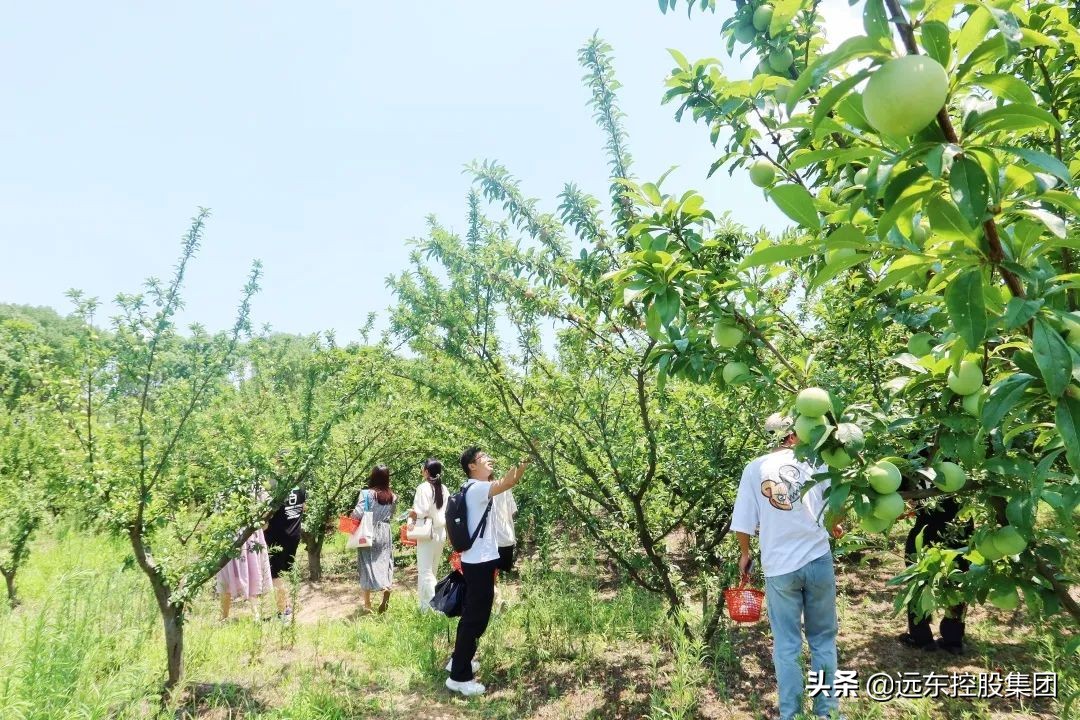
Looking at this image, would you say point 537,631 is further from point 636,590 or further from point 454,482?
point 454,482

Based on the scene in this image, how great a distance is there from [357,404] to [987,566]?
337 centimetres

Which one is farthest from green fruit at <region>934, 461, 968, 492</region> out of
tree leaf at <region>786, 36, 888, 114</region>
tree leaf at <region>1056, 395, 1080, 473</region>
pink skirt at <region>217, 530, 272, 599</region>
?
pink skirt at <region>217, 530, 272, 599</region>

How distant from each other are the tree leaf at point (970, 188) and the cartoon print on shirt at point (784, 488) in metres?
2.34

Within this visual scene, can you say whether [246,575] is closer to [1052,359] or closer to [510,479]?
[510,479]

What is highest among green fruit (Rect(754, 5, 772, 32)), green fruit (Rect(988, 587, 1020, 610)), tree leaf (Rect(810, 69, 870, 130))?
green fruit (Rect(754, 5, 772, 32))

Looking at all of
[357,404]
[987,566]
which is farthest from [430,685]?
[987,566]

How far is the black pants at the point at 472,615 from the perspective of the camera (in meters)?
3.81

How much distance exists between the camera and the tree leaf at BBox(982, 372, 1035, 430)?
97cm

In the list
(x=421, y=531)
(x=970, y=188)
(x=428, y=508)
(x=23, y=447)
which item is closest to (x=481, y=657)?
(x=421, y=531)

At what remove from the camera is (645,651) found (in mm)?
4203

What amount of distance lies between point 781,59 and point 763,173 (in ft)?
0.98

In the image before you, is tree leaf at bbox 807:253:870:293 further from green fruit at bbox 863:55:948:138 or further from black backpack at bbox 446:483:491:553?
Answer: black backpack at bbox 446:483:491:553

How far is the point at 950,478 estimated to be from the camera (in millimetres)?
1344

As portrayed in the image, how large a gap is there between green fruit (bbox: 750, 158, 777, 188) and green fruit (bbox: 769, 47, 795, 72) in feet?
0.82
